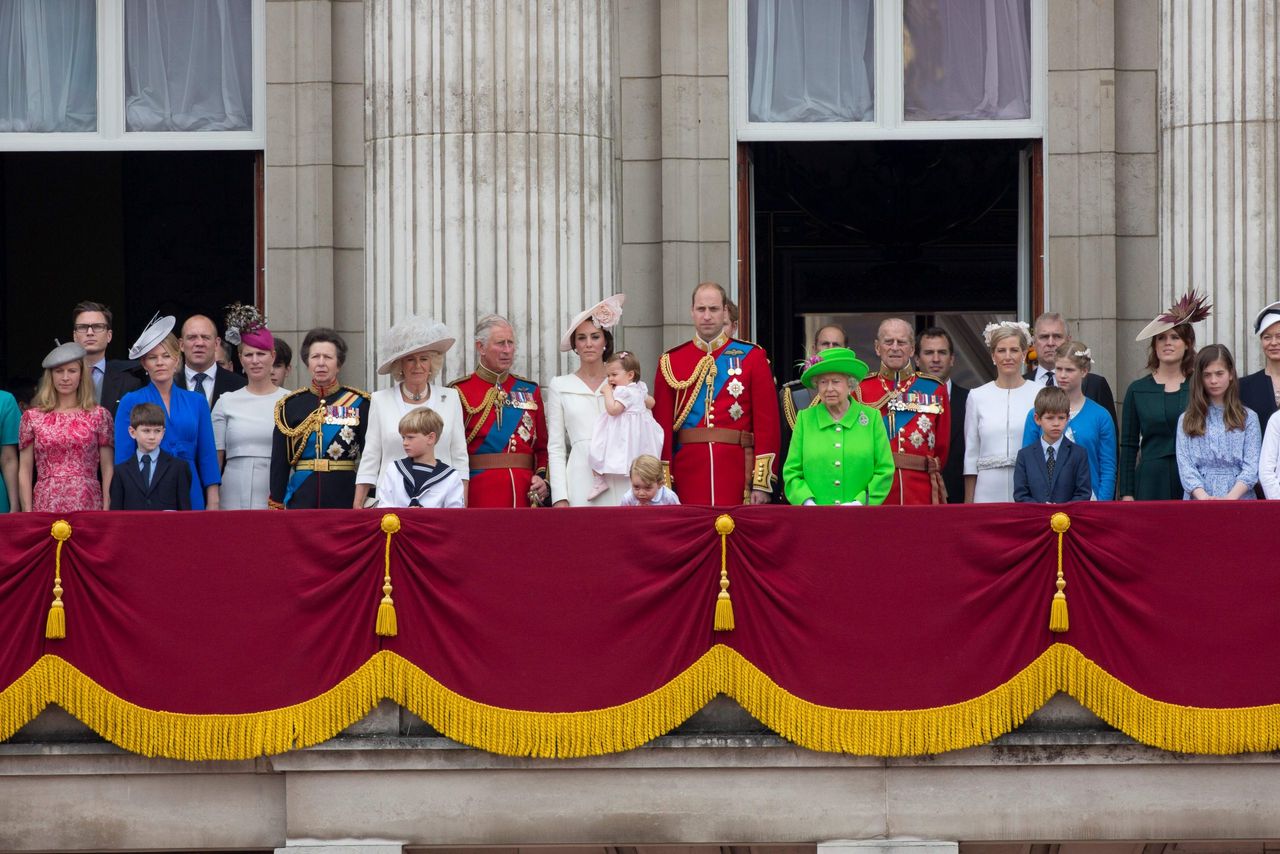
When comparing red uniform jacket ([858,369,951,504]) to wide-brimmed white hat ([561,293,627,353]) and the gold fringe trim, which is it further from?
the gold fringe trim

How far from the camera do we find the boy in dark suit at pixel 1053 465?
11.3 meters

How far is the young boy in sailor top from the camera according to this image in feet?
36.5

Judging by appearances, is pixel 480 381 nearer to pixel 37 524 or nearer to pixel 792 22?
pixel 37 524

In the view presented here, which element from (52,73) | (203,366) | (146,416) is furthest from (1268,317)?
(52,73)

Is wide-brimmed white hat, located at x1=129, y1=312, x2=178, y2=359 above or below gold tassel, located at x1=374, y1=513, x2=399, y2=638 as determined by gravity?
above

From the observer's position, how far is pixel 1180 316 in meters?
12.2

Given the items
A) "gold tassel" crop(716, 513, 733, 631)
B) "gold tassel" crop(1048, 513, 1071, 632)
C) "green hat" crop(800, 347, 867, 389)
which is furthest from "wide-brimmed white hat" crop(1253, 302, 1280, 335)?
"gold tassel" crop(716, 513, 733, 631)

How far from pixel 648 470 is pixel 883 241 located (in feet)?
36.0

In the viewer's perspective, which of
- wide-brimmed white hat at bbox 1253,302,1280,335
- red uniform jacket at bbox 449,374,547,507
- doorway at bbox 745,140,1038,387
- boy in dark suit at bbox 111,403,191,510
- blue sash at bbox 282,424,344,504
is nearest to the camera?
boy in dark suit at bbox 111,403,191,510

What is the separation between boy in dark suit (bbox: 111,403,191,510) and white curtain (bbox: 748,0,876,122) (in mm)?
5149

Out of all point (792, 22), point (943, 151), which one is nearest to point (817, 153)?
point (943, 151)

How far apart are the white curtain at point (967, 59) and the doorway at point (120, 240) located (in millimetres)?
7982

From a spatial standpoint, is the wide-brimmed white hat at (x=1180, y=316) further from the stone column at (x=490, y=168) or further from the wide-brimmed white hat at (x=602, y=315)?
the stone column at (x=490, y=168)

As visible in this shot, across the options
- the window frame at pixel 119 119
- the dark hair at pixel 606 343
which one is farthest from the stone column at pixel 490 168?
the window frame at pixel 119 119
